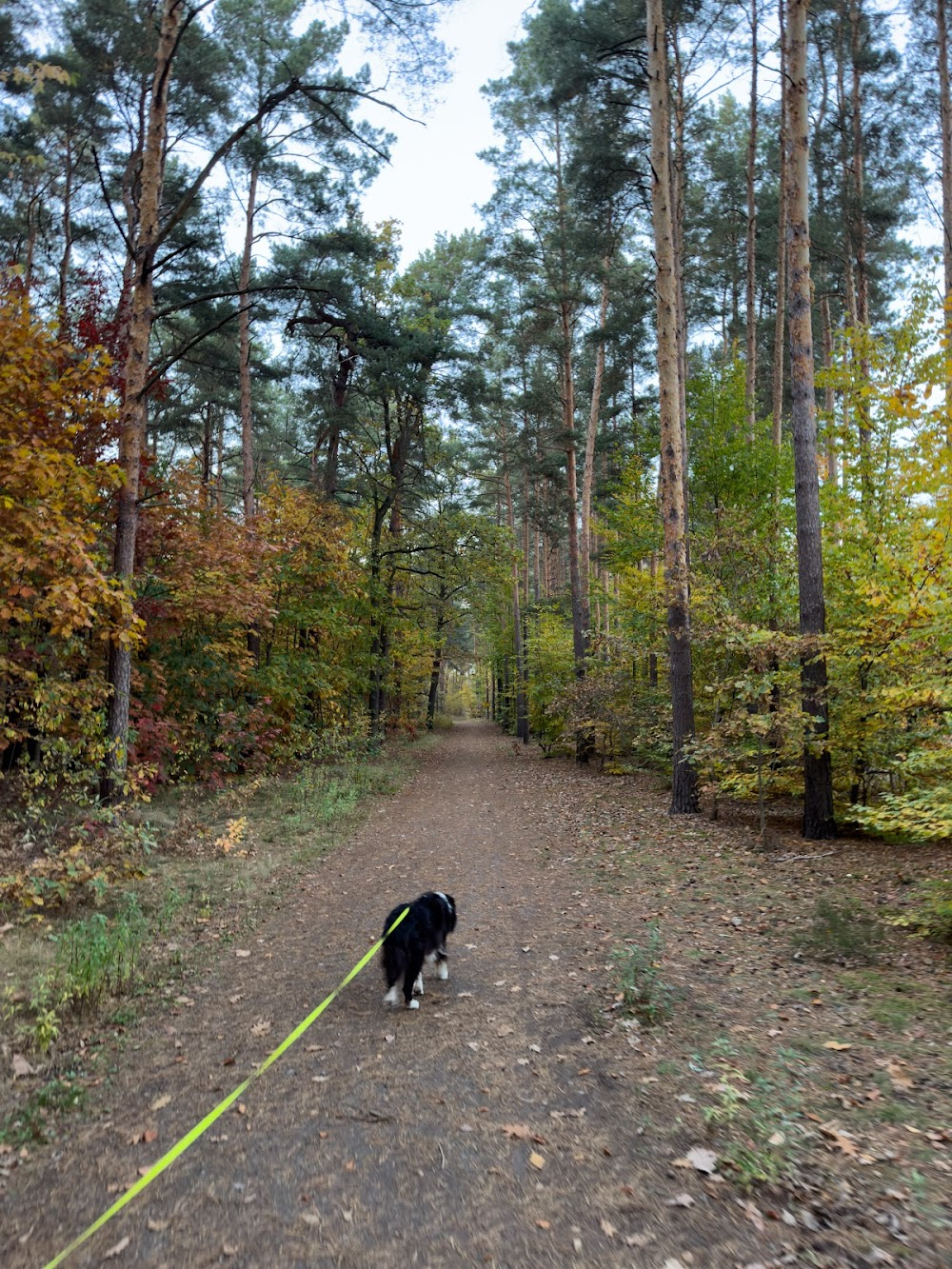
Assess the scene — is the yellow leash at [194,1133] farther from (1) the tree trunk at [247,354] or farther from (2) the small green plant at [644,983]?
(1) the tree trunk at [247,354]

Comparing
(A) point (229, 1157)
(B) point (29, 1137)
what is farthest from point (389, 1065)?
(B) point (29, 1137)

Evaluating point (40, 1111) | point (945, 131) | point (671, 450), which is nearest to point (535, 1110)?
point (40, 1111)

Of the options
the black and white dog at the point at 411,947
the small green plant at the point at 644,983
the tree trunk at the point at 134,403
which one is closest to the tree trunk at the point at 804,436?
the small green plant at the point at 644,983

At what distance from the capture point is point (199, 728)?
41.0 ft

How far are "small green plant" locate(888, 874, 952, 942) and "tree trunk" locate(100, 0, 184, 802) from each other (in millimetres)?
8089

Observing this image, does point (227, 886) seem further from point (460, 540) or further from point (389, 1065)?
point (460, 540)

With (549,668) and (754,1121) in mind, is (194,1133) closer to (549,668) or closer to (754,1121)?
(754,1121)

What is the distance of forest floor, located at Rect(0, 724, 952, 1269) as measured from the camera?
2551mm

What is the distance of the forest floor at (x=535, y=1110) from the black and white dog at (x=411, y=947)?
141mm

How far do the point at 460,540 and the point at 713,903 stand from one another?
49.7 feet

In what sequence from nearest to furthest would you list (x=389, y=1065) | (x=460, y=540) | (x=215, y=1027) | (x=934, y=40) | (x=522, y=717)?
(x=389, y=1065)
(x=215, y=1027)
(x=934, y=40)
(x=460, y=540)
(x=522, y=717)

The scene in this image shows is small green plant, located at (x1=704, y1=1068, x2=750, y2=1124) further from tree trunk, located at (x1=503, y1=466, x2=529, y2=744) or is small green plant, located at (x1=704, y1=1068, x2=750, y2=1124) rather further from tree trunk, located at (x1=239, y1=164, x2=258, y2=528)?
tree trunk, located at (x1=503, y1=466, x2=529, y2=744)

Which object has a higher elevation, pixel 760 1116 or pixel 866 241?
pixel 866 241

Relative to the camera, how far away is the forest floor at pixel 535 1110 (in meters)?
2.55
